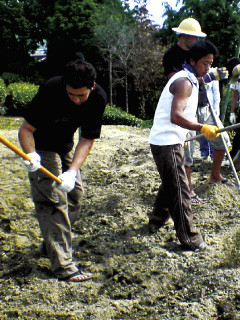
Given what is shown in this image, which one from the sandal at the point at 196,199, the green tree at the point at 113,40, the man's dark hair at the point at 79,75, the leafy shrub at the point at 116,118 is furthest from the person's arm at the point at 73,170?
the green tree at the point at 113,40

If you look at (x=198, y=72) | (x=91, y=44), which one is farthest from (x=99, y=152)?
(x=91, y=44)

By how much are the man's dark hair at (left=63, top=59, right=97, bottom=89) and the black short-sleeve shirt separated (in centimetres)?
21

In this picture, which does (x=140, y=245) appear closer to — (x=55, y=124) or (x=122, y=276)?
(x=122, y=276)

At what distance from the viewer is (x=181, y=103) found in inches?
110

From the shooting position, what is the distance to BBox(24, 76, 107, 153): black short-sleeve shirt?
261 centimetres

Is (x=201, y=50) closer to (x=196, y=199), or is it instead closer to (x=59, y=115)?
(x=59, y=115)

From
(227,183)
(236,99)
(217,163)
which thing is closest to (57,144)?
(217,163)

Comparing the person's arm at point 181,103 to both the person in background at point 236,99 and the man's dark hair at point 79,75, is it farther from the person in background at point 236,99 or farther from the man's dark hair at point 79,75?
the person in background at point 236,99

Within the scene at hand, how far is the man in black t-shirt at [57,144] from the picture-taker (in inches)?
103

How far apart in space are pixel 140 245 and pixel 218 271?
2.62 ft

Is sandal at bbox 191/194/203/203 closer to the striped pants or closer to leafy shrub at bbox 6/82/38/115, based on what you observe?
the striped pants

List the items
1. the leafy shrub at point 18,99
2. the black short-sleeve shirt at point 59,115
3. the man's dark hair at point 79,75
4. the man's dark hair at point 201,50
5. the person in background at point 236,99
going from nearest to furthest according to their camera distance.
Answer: the man's dark hair at point 79,75, the black short-sleeve shirt at point 59,115, the man's dark hair at point 201,50, the person in background at point 236,99, the leafy shrub at point 18,99

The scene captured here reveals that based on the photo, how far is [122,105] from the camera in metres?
18.0

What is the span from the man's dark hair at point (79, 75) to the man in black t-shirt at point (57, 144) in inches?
2.2
